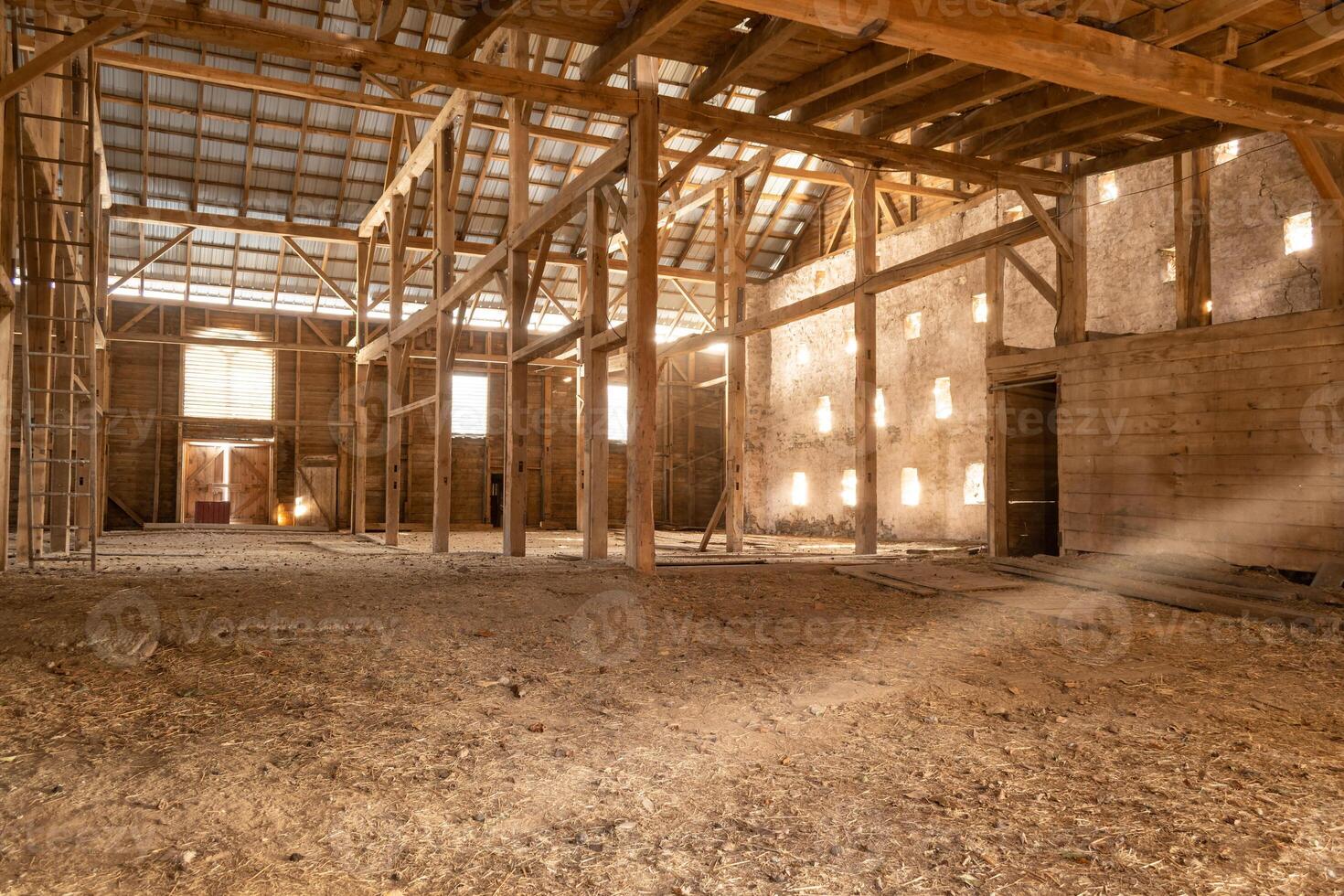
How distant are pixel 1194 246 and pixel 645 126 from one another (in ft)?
19.6

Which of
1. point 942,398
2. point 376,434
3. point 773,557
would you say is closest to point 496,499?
point 376,434

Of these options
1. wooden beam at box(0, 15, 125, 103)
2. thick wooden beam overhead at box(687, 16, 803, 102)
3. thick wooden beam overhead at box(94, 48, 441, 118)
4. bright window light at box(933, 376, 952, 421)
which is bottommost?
bright window light at box(933, 376, 952, 421)

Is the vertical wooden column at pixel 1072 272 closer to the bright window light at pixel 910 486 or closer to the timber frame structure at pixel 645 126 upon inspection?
the timber frame structure at pixel 645 126

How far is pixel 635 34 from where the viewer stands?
713 cm

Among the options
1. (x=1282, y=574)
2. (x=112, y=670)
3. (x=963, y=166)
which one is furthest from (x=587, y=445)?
(x=1282, y=574)

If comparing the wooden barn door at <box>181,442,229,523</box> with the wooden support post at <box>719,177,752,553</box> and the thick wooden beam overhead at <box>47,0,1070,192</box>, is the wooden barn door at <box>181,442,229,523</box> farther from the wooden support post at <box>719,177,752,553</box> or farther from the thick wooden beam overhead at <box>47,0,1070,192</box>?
the thick wooden beam overhead at <box>47,0,1070,192</box>

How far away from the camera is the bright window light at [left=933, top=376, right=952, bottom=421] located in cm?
1862

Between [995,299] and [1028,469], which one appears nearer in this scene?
[995,299]

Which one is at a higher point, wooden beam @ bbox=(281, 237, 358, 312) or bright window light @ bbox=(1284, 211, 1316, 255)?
wooden beam @ bbox=(281, 237, 358, 312)

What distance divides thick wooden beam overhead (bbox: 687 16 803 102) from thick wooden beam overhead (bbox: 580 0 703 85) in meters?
0.71

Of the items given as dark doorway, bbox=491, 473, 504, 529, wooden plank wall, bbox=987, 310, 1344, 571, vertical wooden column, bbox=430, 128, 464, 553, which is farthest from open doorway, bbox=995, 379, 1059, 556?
dark doorway, bbox=491, 473, 504, 529

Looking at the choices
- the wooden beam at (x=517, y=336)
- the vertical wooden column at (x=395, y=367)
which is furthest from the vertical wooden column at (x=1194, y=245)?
the vertical wooden column at (x=395, y=367)

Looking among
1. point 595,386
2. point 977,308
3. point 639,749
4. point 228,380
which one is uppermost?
point 977,308

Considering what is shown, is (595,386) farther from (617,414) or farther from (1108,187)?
(617,414)
